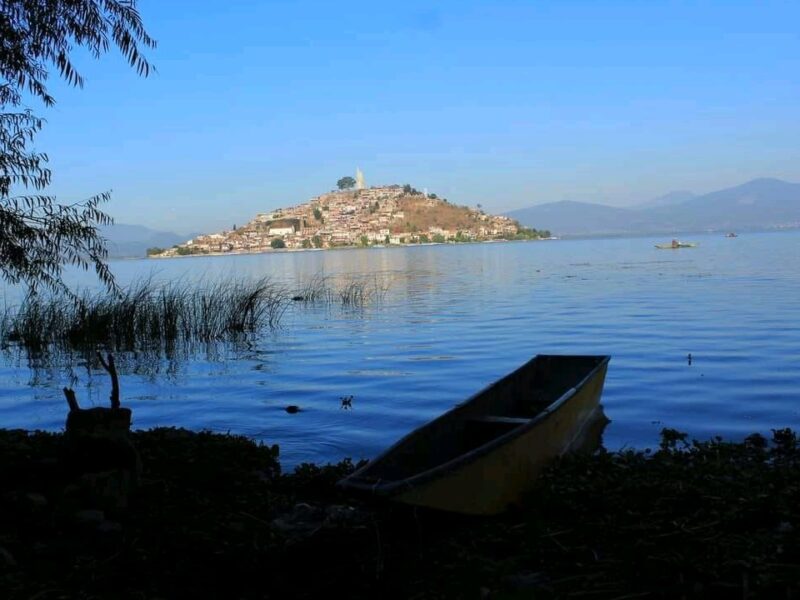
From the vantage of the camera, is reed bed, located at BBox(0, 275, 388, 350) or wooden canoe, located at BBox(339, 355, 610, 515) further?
reed bed, located at BBox(0, 275, 388, 350)

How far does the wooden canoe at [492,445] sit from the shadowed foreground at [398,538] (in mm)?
199

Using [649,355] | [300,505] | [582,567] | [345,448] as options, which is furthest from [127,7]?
[649,355]

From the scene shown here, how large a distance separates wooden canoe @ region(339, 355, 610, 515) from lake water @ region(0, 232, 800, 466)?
0.98m

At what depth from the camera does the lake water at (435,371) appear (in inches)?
414

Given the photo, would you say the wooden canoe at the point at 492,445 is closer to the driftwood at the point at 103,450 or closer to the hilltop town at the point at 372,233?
the driftwood at the point at 103,450

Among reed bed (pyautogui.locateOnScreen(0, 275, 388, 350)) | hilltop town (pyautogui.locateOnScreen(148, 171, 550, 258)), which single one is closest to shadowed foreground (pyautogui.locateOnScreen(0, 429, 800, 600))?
reed bed (pyautogui.locateOnScreen(0, 275, 388, 350))

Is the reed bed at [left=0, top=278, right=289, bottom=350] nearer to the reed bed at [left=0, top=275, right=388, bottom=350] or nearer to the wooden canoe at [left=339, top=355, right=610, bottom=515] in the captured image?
the reed bed at [left=0, top=275, right=388, bottom=350]

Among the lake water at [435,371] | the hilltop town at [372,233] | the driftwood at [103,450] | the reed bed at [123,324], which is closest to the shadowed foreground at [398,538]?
the driftwood at [103,450]

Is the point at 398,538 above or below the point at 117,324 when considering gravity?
below

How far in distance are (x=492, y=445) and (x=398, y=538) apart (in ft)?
3.23

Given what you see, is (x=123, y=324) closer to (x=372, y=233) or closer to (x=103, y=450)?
(x=103, y=450)

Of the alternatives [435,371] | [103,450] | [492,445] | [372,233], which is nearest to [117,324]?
[435,371]

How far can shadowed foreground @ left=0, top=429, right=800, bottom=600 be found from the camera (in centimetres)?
459

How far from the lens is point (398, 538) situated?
5480 mm
